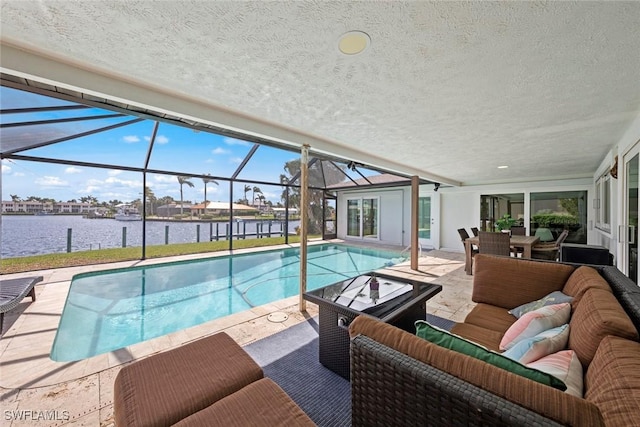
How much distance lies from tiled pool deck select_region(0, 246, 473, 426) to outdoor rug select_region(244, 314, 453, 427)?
0.85 ft

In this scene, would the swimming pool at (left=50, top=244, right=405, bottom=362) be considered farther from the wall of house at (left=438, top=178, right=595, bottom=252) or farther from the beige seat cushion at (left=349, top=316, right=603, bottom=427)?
the beige seat cushion at (left=349, top=316, right=603, bottom=427)

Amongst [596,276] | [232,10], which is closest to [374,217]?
[596,276]

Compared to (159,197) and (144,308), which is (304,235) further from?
(159,197)

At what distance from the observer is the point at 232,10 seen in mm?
1429

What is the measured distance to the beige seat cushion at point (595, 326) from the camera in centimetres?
113

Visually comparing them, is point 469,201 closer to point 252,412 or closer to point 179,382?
point 252,412

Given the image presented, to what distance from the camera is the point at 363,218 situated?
Result: 11961mm

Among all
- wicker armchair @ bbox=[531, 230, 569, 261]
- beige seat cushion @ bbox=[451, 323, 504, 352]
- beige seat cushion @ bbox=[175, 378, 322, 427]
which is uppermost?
wicker armchair @ bbox=[531, 230, 569, 261]

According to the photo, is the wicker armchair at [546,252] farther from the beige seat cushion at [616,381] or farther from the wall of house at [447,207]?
the beige seat cushion at [616,381]

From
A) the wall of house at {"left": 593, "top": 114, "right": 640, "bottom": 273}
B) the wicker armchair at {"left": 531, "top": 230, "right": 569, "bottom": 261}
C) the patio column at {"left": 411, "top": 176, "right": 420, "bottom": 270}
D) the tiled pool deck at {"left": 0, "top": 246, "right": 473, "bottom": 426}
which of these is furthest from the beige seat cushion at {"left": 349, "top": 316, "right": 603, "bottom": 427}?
the wicker armchair at {"left": 531, "top": 230, "right": 569, "bottom": 261}

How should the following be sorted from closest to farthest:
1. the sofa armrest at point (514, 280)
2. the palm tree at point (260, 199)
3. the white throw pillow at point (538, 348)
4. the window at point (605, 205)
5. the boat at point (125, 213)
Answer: the white throw pillow at point (538, 348), the sofa armrest at point (514, 280), the window at point (605, 205), the boat at point (125, 213), the palm tree at point (260, 199)

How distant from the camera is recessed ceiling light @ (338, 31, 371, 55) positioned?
1610mm

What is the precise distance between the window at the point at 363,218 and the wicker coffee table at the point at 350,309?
9017mm

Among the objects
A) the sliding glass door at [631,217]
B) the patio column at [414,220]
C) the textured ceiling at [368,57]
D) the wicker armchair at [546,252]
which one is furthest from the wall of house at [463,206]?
the patio column at [414,220]
